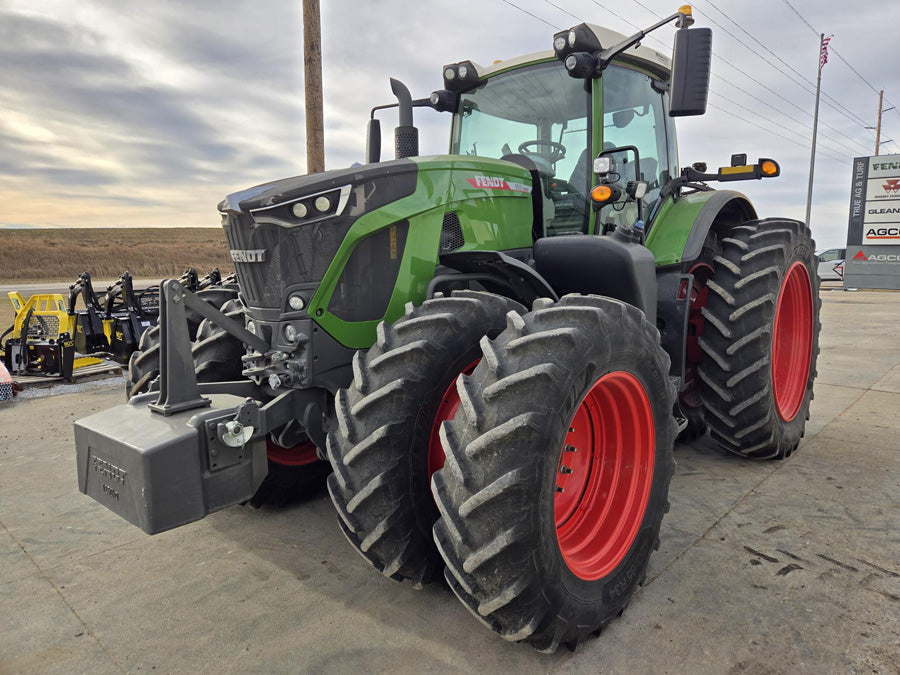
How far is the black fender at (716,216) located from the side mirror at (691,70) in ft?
3.25

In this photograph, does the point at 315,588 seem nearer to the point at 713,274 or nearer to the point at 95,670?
the point at 95,670

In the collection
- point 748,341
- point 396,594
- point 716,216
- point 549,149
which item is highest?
point 549,149

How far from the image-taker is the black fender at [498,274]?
8.72 feet

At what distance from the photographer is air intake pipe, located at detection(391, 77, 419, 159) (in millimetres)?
3113

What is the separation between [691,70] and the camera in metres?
2.70

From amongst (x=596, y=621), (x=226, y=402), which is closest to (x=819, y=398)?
(x=596, y=621)

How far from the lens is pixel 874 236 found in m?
20.0

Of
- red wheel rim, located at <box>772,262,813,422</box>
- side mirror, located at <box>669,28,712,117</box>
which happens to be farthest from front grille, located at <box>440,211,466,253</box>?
red wheel rim, located at <box>772,262,813,422</box>

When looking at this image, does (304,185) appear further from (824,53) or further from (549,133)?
(824,53)

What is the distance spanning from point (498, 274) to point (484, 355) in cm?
94

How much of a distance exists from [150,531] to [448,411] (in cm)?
109

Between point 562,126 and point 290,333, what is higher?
point 562,126

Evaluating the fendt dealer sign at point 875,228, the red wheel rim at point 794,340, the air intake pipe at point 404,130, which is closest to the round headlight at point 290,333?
the air intake pipe at point 404,130

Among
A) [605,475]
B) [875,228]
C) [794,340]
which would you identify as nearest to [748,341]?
[794,340]
